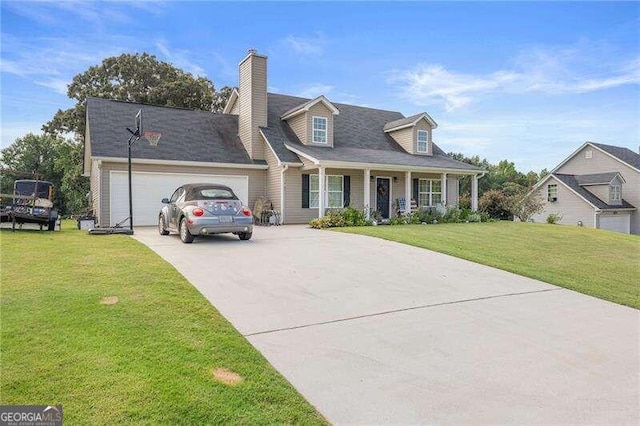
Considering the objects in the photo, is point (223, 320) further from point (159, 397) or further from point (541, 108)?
point (541, 108)

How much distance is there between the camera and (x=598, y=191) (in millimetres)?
32031

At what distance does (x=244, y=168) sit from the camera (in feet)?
60.3

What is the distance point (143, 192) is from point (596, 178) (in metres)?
34.3

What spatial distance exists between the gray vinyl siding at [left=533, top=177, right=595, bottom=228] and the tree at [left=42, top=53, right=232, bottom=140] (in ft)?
99.2

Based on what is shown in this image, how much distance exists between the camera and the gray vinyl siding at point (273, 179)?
17.9m

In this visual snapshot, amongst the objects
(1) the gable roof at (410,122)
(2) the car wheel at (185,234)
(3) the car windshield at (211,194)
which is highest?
(1) the gable roof at (410,122)

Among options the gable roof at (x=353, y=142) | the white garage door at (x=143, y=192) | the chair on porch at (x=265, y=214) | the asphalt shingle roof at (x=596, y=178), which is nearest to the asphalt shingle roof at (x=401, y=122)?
the gable roof at (x=353, y=142)

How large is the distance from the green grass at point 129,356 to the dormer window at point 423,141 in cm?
1907

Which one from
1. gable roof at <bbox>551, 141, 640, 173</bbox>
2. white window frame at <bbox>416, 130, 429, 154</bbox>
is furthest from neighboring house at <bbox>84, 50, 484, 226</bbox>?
gable roof at <bbox>551, 141, 640, 173</bbox>

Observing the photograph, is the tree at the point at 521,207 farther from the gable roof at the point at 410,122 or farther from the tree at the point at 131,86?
the tree at the point at 131,86

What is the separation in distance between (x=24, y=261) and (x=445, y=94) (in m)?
20.1

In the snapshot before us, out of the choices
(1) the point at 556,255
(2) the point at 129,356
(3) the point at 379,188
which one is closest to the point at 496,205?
(3) the point at 379,188

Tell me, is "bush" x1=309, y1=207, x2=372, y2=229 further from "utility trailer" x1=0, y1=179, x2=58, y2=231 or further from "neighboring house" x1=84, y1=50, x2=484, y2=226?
"utility trailer" x1=0, y1=179, x2=58, y2=231

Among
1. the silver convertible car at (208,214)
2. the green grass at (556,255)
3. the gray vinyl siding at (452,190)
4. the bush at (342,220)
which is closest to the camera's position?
the green grass at (556,255)
